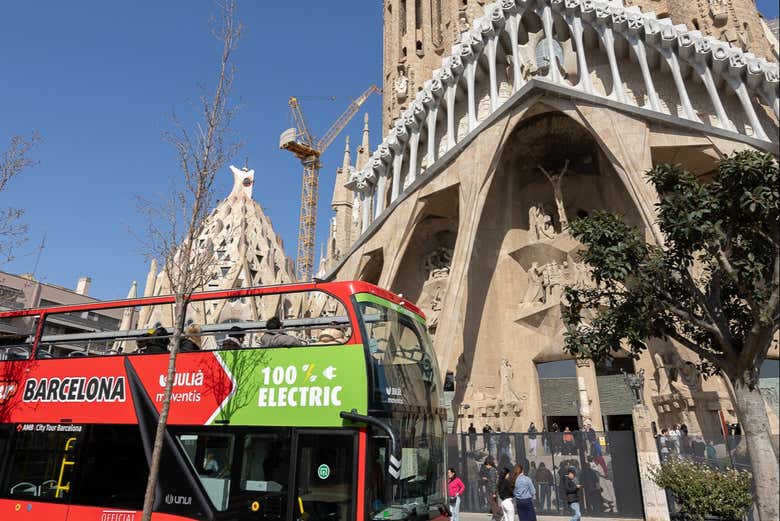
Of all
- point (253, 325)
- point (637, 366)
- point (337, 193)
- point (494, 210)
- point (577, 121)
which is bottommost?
point (253, 325)

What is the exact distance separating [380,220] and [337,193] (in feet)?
42.0

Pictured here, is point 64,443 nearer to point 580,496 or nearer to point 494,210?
point 580,496

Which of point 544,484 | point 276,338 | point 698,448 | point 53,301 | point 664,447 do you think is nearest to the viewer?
point 276,338

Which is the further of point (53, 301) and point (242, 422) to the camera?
point (53, 301)

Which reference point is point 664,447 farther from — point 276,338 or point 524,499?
point 276,338

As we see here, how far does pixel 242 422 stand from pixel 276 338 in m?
1.14

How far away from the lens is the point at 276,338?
649 cm

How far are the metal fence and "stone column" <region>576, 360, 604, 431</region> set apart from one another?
7.68 m

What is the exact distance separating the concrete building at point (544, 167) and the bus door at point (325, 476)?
13.1m

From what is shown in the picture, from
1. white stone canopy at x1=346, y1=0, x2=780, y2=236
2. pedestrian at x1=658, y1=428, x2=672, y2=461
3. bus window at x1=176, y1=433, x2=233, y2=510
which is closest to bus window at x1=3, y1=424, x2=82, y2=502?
bus window at x1=176, y1=433, x2=233, y2=510

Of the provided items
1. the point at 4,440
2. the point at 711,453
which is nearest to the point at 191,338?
the point at 4,440

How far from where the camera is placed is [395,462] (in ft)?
16.9

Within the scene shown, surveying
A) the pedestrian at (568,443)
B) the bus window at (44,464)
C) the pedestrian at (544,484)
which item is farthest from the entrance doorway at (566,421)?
the bus window at (44,464)

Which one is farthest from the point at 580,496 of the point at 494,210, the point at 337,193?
the point at 337,193
